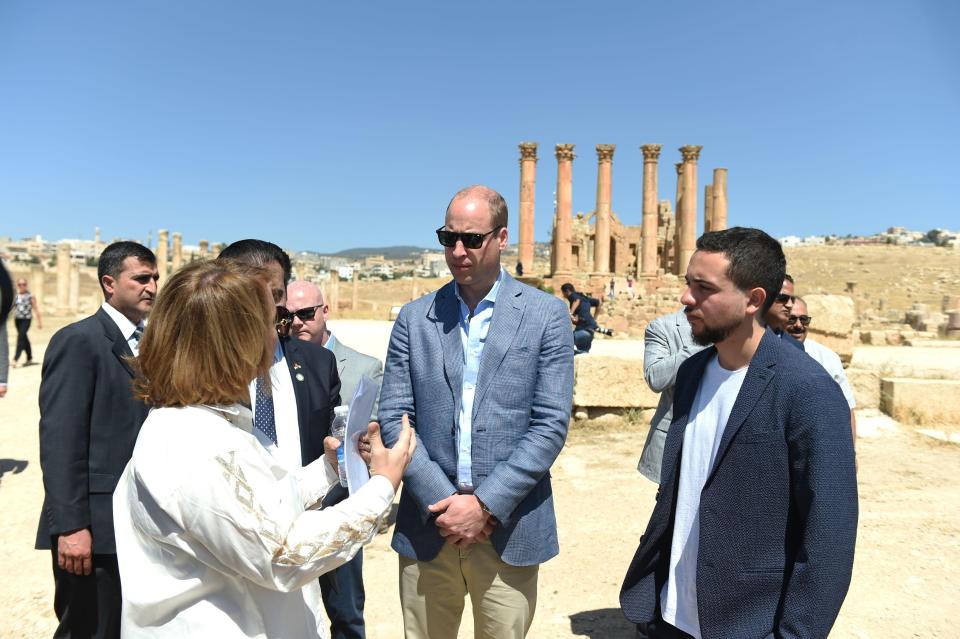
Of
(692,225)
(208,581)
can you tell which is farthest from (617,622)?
(692,225)

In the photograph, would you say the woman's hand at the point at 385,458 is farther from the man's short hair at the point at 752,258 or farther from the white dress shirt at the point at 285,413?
the man's short hair at the point at 752,258

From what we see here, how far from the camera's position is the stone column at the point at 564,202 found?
3488 cm

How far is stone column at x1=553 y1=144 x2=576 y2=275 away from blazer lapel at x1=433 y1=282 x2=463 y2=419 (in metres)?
31.9

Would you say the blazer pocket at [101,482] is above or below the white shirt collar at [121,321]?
below

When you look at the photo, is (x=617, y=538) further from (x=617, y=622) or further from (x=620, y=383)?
(x=620, y=383)

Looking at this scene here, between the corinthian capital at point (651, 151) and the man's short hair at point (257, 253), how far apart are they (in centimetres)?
3443

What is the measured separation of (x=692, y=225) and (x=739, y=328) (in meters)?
35.3

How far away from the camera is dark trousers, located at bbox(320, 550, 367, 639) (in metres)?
3.56

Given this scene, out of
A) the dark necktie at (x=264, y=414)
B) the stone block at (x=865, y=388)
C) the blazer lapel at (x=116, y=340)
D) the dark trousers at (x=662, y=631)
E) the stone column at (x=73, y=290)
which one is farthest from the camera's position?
the stone column at (x=73, y=290)

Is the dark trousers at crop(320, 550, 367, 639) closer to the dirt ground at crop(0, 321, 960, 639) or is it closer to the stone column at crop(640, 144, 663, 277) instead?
the dirt ground at crop(0, 321, 960, 639)

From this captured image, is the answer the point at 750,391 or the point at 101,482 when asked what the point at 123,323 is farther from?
the point at 750,391

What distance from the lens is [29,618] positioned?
4414mm

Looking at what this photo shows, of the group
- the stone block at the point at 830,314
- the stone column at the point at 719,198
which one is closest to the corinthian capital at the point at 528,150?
the stone column at the point at 719,198

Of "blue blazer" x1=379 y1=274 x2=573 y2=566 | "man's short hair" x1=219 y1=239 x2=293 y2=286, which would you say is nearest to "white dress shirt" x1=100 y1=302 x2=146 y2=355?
"man's short hair" x1=219 y1=239 x2=293 y2=286
